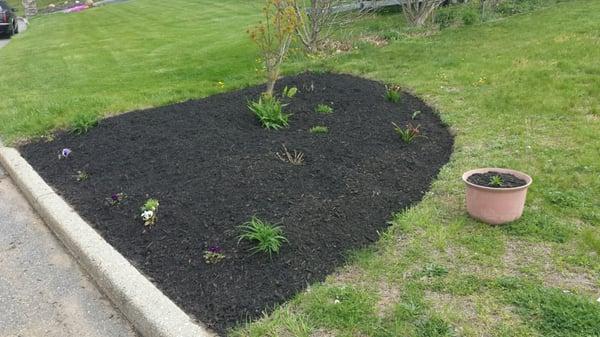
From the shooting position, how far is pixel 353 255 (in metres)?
3.22

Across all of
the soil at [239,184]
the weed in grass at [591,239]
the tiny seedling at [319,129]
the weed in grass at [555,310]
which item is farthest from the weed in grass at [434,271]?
the tiny seedling at [319,129]

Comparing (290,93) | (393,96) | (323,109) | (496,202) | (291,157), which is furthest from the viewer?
(393,96)

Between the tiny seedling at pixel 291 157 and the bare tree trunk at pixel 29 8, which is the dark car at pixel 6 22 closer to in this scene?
the bare tree trunk at pixel 29 8

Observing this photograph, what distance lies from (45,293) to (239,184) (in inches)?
58.8

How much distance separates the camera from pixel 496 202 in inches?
133

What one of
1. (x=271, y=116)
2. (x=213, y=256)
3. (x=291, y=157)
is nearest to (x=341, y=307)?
(x=213, y=256)

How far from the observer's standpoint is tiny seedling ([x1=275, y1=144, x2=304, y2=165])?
14.0 feet

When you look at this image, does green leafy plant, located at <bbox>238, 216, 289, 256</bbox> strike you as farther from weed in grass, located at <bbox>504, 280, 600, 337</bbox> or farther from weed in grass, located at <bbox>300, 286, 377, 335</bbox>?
weed in grass, located at <bbox>504, 280, 600, 337</bbox>

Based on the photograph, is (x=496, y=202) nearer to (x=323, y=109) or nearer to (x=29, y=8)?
(x=323, y=109)

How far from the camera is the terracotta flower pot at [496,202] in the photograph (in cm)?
333

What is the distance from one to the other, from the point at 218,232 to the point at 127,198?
104 centimetres

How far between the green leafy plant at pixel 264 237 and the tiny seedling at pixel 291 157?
104 cm

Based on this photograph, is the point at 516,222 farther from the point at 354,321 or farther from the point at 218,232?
the point at 218,232

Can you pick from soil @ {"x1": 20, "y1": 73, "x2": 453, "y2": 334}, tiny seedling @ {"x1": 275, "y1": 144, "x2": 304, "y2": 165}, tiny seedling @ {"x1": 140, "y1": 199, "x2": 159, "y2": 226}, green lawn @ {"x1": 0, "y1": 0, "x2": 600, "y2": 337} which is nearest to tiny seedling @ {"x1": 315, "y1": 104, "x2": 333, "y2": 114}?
soil @ {"x1": 20, "y1": 73, "x2": 453, "y2": 334}
